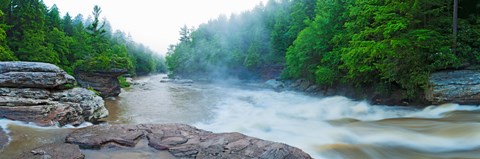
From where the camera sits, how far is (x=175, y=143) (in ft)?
17.0

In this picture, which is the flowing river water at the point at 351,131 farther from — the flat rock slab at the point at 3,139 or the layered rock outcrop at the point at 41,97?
the layered rock outcrop at the point at 41,97

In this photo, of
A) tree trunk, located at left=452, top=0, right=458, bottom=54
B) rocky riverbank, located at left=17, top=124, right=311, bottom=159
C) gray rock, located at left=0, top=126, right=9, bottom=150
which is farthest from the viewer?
tree trunk, located at left=452, top=0, right=458, bottom=54

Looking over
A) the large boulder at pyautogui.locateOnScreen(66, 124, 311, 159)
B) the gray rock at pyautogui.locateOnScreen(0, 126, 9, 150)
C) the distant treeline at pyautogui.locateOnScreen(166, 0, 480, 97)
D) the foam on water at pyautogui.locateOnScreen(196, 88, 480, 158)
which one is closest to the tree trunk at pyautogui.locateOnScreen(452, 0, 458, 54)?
the distant treeline at pyautogui.locateOnScreen(166, 0, 480, 97)

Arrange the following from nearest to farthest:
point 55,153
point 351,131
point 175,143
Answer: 1. point 55,153
2. point 175,143
3. point 351,131

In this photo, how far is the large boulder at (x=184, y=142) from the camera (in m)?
4.65

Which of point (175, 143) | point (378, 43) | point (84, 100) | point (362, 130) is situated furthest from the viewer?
point (378, 43)

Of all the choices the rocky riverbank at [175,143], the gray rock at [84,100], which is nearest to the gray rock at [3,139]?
the rocky riverbank at [175,143]

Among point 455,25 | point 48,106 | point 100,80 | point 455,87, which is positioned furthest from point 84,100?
point 455,25

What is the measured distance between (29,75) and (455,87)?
48.8ft

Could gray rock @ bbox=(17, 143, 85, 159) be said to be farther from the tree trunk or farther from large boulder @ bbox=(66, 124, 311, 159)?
the tree trunk

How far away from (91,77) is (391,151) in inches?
762

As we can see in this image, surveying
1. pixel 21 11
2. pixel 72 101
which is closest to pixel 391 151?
pixel 72 101

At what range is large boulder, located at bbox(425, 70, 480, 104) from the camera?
34.0 feet

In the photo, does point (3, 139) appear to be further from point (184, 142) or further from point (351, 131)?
point (351, 131)
